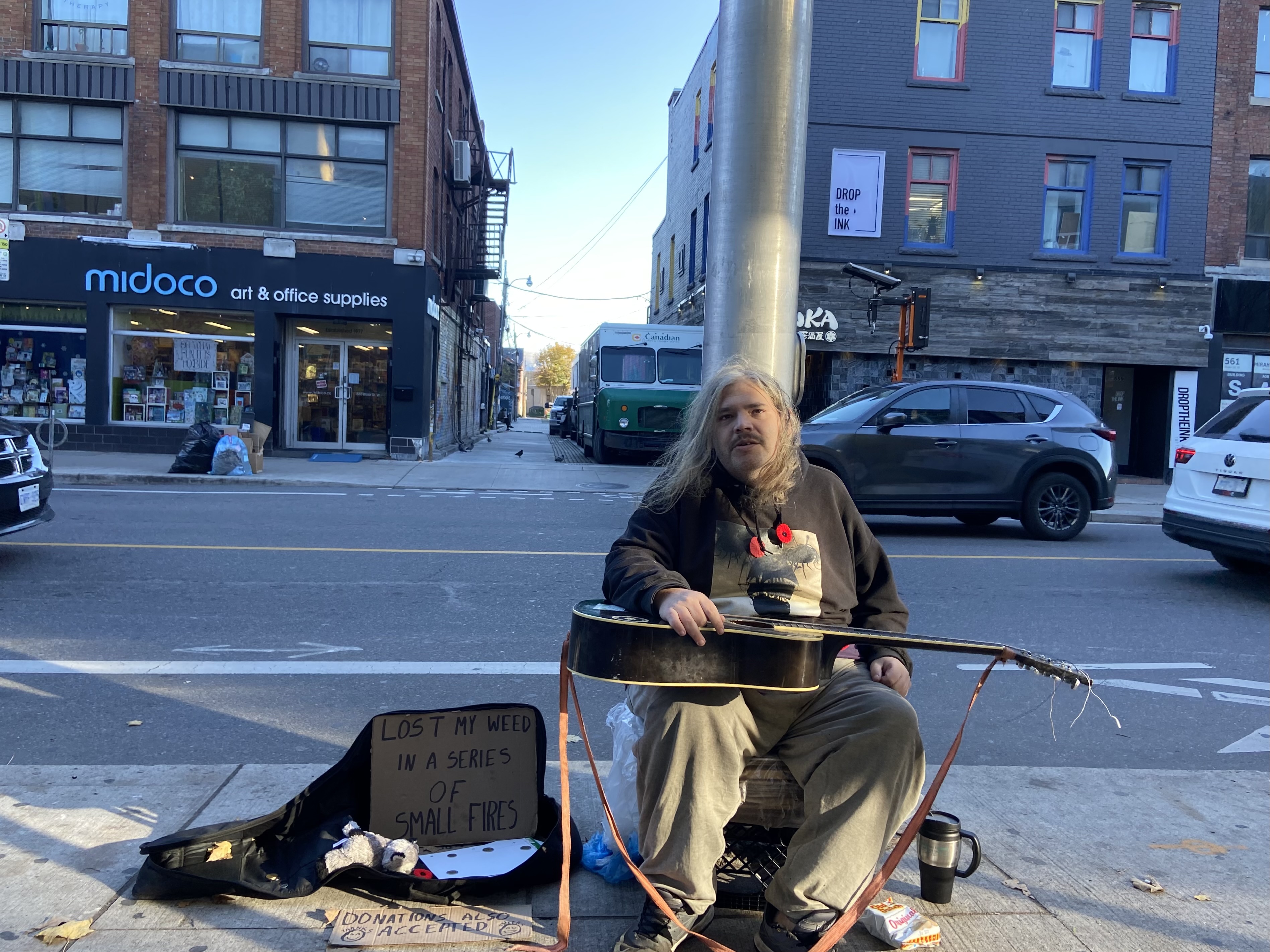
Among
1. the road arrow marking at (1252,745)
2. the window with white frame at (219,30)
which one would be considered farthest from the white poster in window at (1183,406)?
the window with white frame at (219,30)

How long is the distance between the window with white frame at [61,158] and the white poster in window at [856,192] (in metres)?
13.9

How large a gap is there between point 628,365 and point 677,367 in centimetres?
102

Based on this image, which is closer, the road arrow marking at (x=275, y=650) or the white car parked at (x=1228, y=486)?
the road arrow marking at (x=275, y=650)

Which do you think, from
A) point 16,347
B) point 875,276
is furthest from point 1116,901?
point 16,347

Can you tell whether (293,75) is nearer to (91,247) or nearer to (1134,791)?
(91,247)

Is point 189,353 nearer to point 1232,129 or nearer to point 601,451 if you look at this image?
point 601,451

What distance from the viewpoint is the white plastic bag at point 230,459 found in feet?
49.1

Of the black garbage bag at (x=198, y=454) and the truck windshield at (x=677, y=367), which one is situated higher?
the truck windshield at (x=677, y=367)

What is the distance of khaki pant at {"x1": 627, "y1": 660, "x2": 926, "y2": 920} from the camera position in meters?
2.43

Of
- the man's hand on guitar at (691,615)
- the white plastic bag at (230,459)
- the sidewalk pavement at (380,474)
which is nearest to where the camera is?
the man's hand on guitar at (691,615)

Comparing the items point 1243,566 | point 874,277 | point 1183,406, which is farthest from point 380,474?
point 1183,406

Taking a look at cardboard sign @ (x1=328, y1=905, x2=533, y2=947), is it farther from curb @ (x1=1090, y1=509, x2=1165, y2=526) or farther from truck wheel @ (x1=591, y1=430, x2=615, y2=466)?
truck wheel @ (x1=591, y1=430, x2=615, y2=466)

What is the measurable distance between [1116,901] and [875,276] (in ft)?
41.2

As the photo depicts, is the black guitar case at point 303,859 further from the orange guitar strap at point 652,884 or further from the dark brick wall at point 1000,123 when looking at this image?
the dark brick wall at point 1000,123
